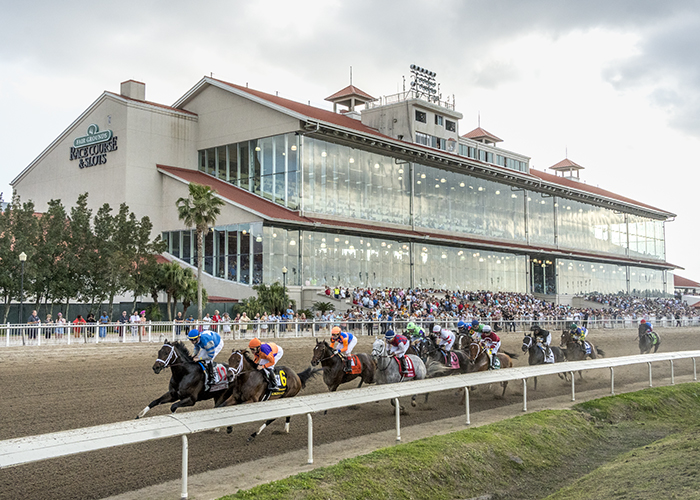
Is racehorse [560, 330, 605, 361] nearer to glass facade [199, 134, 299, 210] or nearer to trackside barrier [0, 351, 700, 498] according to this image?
trackside barrier [0, 351, 700, 498]

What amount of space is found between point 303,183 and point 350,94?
19.8 meters

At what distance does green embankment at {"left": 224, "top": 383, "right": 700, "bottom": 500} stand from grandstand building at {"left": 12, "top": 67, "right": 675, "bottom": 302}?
99.5 feet

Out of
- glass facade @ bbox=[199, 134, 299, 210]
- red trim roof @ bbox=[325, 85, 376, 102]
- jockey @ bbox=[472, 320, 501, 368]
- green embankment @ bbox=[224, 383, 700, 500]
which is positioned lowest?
green embankment @ bbox=[224, 383, 700, 500]

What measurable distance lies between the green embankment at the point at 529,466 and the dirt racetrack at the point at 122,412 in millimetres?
2175

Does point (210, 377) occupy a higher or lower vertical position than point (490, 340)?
lower

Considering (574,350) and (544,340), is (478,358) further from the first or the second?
(574,350)

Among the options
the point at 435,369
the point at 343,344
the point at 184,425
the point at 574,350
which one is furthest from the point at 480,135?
the point at 184,425

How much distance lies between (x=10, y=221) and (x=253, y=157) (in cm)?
2080

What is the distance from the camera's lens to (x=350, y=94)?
210 feet

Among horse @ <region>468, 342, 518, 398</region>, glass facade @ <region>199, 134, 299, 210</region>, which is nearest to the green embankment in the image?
horse @ <region>468, 342, 518, 398</region>

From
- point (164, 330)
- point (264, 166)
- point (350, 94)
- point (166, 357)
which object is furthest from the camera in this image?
point (350, 94)

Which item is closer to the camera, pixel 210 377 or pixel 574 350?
pixel 210 377

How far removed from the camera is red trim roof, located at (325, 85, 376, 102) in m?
64.1

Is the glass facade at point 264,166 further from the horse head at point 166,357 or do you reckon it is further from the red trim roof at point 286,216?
the horse head at point 166,357
